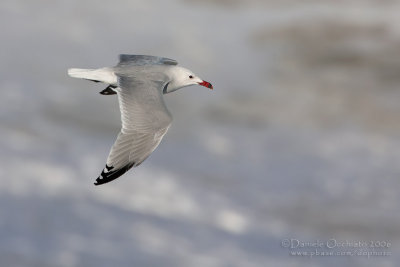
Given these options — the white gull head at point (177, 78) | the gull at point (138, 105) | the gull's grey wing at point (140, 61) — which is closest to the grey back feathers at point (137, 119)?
the gull at point (138, 105)

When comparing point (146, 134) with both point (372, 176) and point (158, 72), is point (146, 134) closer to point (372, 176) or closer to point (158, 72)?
point (158, 72)

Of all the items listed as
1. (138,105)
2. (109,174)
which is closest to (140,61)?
(138,105)

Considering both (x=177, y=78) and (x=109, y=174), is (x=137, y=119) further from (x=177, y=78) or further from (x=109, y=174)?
(x=177, y=78)

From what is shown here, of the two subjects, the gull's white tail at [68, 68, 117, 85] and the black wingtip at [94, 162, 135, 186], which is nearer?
the black wingtip at [94, 162, 135, 186]

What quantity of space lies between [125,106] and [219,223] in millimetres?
13438

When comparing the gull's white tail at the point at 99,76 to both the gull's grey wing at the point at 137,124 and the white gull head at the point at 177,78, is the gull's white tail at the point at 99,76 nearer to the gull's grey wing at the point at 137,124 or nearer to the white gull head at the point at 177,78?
the gull's grey wing at the point at 137,124

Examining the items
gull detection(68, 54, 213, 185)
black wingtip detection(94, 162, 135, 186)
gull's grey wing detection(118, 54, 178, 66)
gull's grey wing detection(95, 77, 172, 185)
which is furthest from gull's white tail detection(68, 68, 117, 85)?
black wingtip detection(94, 162, 135, 186)

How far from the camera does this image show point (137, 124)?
5.77 meters

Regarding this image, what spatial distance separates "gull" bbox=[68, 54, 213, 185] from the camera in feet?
18.1

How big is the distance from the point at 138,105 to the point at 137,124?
160 millimetres

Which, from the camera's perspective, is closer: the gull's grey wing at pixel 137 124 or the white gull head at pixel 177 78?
the gull's grey wing at pixel 137 124

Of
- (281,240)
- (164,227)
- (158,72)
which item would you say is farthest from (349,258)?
(158,72)

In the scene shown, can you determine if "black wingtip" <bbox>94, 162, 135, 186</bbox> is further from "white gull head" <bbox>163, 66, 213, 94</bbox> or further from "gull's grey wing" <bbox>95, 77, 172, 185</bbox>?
"white gull head" <bbox>163, 66, 213, 94</bbox>

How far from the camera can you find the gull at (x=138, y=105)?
218 inches
